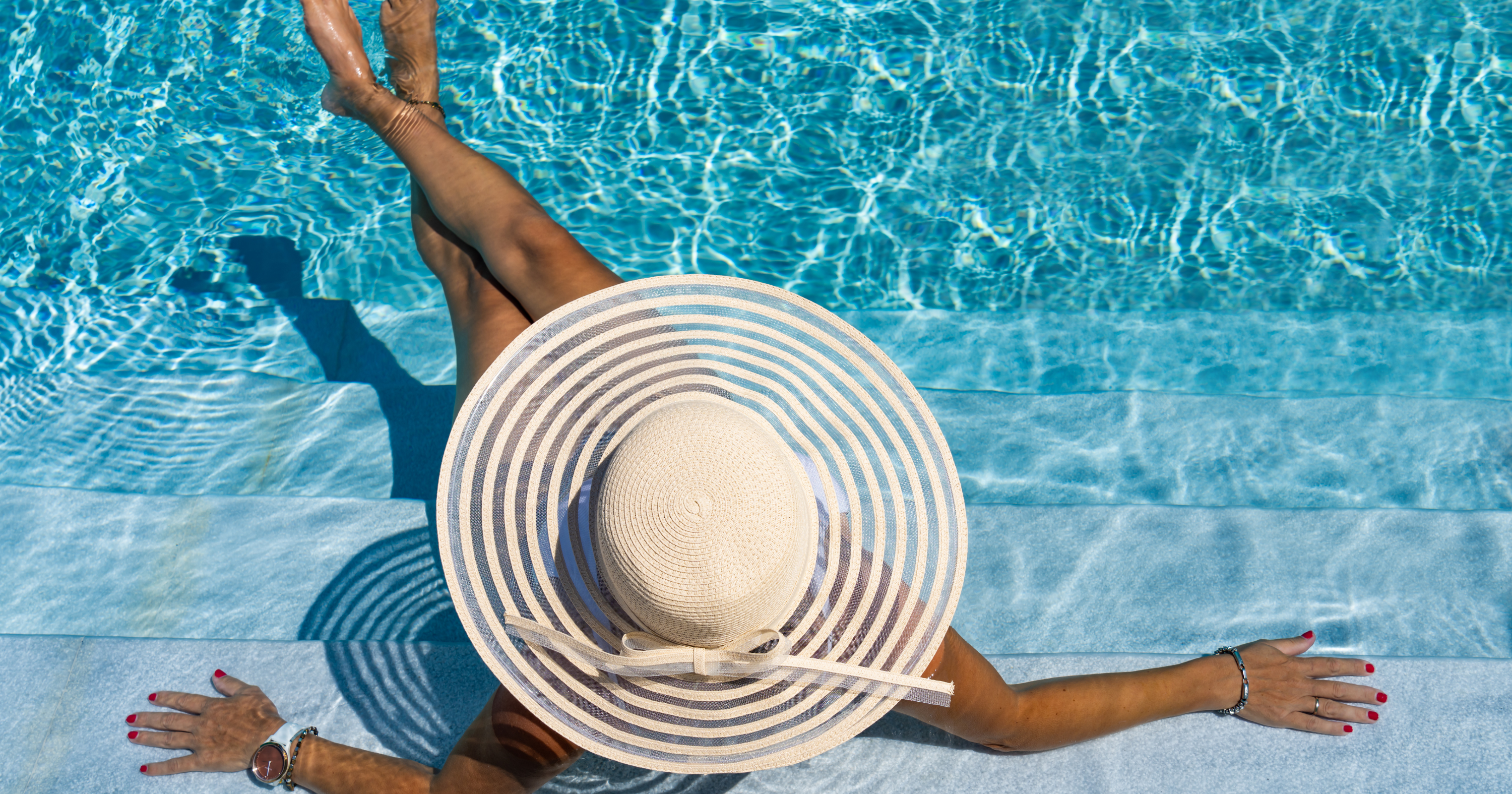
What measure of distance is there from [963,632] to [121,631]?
268 centimetres

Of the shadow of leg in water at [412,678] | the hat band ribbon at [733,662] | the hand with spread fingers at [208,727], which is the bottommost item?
the shadow of leg in water at [412,678]

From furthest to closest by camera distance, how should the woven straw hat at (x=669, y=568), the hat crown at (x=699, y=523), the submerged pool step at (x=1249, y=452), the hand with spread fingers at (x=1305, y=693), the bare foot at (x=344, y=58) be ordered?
the submerged pool step at (x=1249, y=452)
the bare foot at (x=344, y=58)
the hand with spread fingers at (x=1305, y=693)
the woven straw hat at (x=669, y=568)
the hat crown at (x=699, y=523)

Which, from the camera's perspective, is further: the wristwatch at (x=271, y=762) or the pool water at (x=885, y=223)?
the pool water at (x=885, y=223)

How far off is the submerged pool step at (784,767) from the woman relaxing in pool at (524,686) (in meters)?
0.06

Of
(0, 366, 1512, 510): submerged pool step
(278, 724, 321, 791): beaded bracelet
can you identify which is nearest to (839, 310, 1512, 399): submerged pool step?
(0, 366, 1512, 510): submerged pool step

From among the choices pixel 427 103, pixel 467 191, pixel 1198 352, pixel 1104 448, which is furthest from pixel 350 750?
pixel 1198 352

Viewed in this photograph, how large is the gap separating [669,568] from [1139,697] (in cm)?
160

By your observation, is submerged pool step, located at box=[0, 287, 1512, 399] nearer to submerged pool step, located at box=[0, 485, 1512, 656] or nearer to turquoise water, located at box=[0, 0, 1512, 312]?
turquoise water, located at box=[0, 0, 1512, 312]

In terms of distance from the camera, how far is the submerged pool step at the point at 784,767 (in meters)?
2.66

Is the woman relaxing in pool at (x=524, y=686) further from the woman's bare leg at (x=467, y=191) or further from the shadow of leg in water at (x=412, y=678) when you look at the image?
the shadow of leg in water at (x=412, y=678)

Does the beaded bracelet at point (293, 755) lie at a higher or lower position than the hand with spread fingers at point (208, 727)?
lower

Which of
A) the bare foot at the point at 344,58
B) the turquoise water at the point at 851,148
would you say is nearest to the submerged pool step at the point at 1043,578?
the bare foot at the point at 344,58

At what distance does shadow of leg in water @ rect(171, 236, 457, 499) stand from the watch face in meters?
1.03

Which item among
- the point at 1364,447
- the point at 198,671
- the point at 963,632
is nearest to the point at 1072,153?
the point at 1364,447
